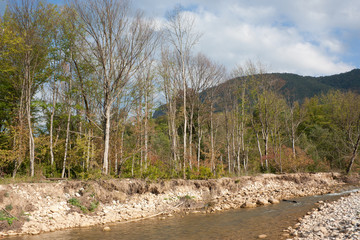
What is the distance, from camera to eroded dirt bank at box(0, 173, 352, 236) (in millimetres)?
9375

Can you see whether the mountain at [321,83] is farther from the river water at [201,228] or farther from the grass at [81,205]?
the grass at [81,205]

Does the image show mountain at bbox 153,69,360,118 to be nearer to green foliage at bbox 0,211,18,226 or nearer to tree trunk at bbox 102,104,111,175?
tree trunk at bbox 102,104,111,175

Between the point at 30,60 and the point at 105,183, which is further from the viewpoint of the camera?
the point at 30,60

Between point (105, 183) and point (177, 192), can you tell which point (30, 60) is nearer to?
point (105, 183)

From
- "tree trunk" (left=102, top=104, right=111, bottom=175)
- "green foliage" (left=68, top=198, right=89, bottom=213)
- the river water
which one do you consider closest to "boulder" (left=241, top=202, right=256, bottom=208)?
the river water

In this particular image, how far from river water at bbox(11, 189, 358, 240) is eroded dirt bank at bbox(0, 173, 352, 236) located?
801 mm

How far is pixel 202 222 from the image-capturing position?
10.7 m

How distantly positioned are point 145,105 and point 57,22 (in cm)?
851

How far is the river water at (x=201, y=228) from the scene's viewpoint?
27.9ft

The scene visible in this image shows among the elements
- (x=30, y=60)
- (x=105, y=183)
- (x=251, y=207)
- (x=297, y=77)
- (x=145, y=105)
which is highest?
(x=297, y=77)

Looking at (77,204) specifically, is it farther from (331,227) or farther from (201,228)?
(331,227)

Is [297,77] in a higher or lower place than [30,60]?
higher

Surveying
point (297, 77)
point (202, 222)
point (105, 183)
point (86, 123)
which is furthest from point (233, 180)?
point (297, 77)

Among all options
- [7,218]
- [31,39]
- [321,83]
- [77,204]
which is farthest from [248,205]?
[321,83]
